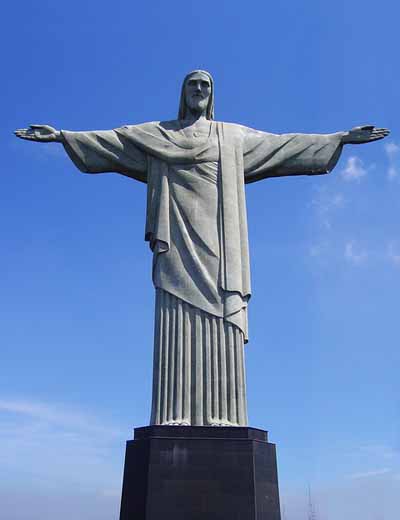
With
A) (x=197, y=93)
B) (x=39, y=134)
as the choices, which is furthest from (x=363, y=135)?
(x=39, y=134)

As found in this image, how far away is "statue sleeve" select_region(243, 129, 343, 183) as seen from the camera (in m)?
11.6

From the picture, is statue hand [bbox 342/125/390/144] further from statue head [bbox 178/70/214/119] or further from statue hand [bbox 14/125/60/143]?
statue hand [bbox 14/125/60/143]

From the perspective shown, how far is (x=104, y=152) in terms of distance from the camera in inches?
448

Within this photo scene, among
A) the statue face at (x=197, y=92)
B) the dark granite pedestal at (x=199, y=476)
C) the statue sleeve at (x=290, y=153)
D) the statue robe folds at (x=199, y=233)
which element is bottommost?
the dark granite pedestal at (x=199, y=476)

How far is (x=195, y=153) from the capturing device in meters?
10.9

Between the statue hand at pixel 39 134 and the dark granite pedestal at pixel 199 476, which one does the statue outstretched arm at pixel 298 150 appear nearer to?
the statue hand at pixel 39 134

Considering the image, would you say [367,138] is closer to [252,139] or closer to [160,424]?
[252,139]

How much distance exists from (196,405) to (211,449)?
84 centimetres

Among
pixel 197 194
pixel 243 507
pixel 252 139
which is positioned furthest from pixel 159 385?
pixel 252 139

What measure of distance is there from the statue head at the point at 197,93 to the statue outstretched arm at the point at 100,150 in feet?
4.57

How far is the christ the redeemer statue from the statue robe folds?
0.06 ft

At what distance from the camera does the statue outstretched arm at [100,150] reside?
37.3 feet

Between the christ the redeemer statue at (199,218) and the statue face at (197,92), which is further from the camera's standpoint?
the statue face at (197,92)

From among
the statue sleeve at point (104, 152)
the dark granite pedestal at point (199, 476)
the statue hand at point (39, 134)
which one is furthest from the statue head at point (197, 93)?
the dark granite pedestal at point (199, 476)
